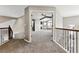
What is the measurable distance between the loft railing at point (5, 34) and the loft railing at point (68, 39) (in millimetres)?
767

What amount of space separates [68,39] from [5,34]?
101 centimetres

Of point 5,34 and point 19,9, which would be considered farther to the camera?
point 5,34

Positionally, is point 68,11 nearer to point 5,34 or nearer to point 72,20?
point 72,20

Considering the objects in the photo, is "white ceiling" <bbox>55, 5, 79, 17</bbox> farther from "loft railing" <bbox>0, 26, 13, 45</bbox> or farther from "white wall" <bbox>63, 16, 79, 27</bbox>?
"loft railing" <bbox>0, 26, 13, 45</bbox>

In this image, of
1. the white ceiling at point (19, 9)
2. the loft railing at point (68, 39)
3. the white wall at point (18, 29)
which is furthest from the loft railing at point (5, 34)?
the loft railing at point (68, 39)

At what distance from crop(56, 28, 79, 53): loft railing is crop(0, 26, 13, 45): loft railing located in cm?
77

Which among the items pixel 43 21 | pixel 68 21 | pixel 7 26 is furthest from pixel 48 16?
pixel 7 26

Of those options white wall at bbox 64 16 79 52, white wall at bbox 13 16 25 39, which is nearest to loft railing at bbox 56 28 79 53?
white wall at bbox 64 16 79 52

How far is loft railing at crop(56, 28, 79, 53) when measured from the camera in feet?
4.63

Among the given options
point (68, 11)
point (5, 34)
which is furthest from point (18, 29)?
point (68, 11)

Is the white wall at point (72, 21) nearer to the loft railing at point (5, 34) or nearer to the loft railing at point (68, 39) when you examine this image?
the loft railing at point (68, 39)

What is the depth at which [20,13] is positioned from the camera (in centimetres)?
150

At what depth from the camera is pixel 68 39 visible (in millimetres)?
1588
